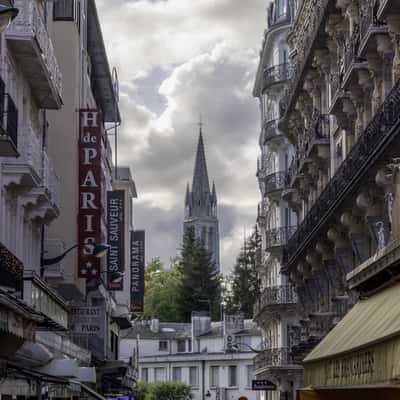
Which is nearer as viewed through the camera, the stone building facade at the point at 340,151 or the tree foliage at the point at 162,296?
the stone building facade at the point at 340,151

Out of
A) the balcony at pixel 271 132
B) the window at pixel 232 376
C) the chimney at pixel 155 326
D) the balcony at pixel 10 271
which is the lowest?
the balcony at pixel 10 271

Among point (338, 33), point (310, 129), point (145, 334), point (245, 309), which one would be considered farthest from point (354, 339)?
point (245, 309)

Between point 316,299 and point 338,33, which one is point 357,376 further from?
point 316,299

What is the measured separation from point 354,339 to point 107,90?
5129 cm

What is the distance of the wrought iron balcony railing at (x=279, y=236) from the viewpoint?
212ft

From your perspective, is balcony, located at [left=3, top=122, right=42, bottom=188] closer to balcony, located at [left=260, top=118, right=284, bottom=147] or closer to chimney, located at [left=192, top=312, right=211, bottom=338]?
balcony, located at [left=260, top=118, right=284, bottom=147]

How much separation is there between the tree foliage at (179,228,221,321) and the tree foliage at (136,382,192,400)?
33.6 m

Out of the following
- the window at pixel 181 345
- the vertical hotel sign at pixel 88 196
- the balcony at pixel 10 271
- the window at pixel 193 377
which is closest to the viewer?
the balcony at pixel 10 271

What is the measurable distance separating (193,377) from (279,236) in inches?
2096


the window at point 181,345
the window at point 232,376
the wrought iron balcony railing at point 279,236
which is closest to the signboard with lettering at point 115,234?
the wrought iron balcony railing at point 279,236

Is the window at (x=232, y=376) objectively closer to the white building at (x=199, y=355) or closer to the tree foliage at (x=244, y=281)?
the white building at (x=199, y=355)

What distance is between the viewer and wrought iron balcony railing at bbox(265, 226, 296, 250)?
2541 inches

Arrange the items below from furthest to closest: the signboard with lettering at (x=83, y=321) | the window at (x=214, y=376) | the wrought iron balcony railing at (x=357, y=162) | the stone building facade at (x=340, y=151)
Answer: the window at (x=214, y=376) < the signboard with lettering at (x=83, y=321) < the stone building facade at (x=340, y=151) < the wrought iron balcony railing at (x=357, y=162)

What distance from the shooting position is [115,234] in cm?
5953
